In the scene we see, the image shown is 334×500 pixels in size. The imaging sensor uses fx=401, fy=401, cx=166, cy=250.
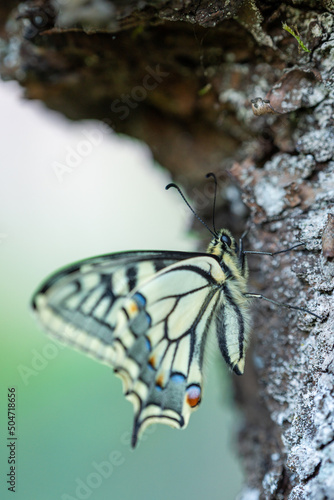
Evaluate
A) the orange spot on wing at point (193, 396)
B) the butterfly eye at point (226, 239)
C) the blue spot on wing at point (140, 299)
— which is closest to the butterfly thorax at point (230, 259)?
the butterfly eye at point (226, 239)

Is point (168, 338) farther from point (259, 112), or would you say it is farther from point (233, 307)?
point (259, 112)

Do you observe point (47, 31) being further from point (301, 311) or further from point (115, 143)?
point (301, 311)

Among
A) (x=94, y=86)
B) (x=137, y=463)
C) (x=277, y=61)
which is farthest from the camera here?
(x=137, y=463)

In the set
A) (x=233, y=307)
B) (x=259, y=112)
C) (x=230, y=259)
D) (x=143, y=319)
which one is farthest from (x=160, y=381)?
(x=259, y=112)

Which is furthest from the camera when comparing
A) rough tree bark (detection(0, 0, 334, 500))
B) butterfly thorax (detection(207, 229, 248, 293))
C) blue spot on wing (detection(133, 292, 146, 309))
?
butterfly thorax (detection(207, 229, 248, 293))

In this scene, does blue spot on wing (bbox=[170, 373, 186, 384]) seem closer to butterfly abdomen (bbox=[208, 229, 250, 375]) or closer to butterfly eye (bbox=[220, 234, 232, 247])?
butterfly abdomen (bbox=[208, 229, 250, 375])

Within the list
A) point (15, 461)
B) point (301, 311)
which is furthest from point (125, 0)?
point (15, 461)

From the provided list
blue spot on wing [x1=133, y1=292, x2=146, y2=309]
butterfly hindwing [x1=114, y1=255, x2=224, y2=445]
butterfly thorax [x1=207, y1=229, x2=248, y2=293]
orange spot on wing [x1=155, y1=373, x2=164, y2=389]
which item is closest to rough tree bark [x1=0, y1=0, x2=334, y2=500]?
butterfly thorax [x1=207, y1=229, x2=248, y2=293]
